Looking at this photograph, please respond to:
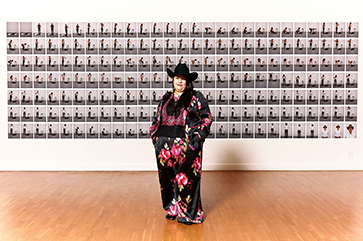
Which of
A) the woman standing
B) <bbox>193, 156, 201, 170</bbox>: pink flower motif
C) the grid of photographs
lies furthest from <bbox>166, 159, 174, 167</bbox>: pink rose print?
the grid of photographs

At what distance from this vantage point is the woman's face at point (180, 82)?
4832mm

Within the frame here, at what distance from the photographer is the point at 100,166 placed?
8.32 meters

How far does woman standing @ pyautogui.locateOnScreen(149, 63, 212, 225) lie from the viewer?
4.76 meters

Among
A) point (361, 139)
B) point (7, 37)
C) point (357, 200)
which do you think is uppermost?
point (7, 37)

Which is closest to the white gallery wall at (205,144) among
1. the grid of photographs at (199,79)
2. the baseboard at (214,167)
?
the baseboard at (214,167)

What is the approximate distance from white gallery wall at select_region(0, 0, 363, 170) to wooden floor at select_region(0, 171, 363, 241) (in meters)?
0.43

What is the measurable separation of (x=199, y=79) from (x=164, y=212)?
12.7 feet

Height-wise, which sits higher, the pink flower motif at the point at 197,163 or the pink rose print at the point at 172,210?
the pink flower motif at the point at 197,163

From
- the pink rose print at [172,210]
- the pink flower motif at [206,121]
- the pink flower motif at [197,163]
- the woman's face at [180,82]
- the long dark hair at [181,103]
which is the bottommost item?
the pink rose print at [172,210]

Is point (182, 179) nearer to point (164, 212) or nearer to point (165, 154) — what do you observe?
point (165, 154)

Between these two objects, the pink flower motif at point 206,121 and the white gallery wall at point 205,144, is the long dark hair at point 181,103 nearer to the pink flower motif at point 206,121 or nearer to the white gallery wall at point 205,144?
the pink flower motif at point 206,121
